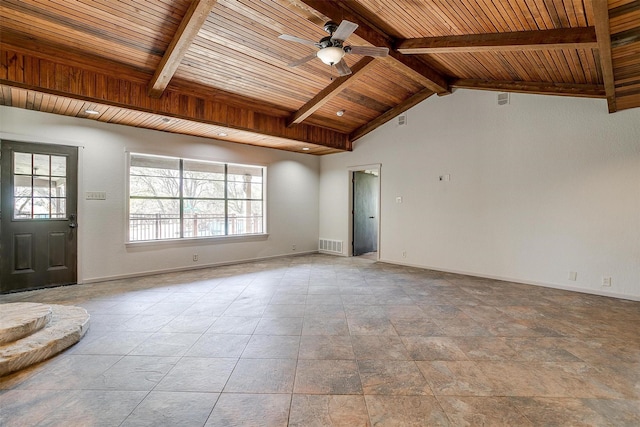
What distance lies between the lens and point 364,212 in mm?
7809

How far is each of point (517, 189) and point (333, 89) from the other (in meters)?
3.62

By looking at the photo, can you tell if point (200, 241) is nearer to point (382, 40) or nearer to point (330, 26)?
point (330, 26)

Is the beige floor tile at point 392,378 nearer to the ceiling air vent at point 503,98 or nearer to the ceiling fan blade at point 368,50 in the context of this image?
the ceiling fan blade at point 368,50

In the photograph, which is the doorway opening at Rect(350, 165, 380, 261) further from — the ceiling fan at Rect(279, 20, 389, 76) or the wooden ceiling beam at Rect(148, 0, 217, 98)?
the wooden ceiling beam at Rect(148, 0, 217, 98)

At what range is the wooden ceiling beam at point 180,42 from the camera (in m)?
2.84

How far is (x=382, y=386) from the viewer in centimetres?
204

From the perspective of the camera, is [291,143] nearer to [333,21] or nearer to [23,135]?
[333,21]

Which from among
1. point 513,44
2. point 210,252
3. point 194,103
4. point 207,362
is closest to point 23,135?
point 194,103

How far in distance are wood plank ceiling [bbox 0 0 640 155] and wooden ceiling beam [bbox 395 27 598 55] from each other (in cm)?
1

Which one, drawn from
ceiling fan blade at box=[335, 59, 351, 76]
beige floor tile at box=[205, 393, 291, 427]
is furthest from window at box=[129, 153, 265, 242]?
beige floor tile at box=[205, 393, 291, 427]

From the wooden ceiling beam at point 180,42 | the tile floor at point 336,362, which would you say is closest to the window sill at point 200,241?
the tile floor at point 336,362

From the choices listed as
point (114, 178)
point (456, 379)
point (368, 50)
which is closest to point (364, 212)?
point (368, 50)

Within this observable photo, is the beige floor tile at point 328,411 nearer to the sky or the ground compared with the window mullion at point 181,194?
nearer to the ground

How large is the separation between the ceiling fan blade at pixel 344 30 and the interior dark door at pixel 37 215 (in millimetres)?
4572
